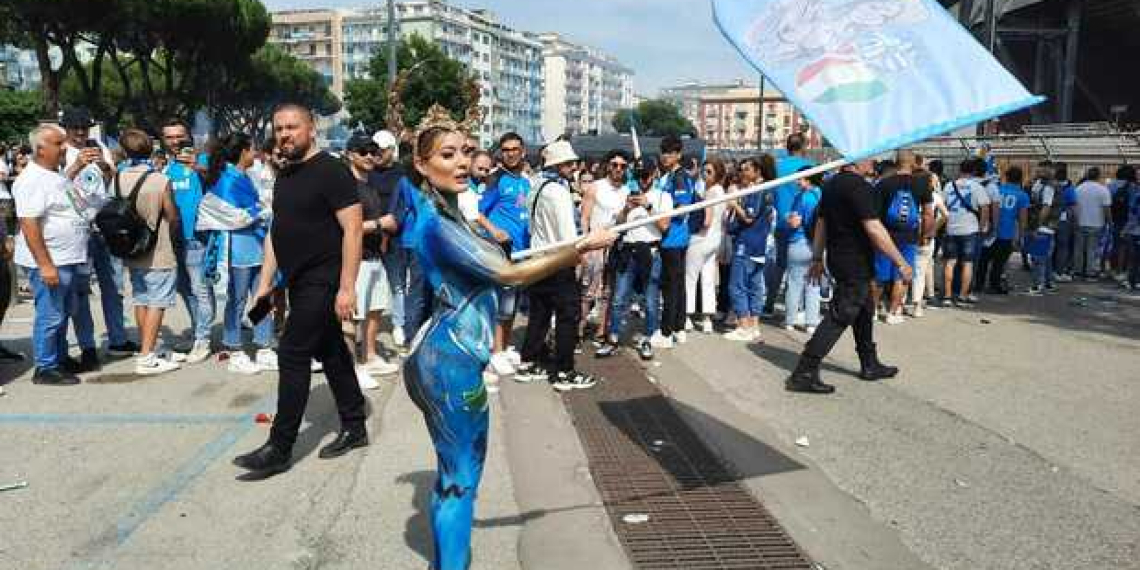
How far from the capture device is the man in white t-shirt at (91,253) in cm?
656

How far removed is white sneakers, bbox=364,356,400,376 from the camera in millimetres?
6910

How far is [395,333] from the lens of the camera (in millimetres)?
8266

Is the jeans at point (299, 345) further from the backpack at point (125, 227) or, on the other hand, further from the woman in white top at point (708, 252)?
the woman in white top at point (708, 252)

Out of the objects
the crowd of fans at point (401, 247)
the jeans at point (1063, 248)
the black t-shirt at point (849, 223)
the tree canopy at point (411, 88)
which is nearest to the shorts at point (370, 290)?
the crowd of fans at point (401, 247)

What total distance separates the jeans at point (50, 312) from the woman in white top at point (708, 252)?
18.2 feet

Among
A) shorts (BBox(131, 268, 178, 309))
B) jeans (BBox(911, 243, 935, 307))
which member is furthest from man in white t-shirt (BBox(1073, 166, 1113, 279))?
shorts (BBox(131, 268, 178, 309))

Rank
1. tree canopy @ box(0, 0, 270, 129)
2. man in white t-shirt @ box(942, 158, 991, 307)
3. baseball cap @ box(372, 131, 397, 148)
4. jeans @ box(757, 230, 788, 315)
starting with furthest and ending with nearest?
1. tree canopy @ box(0, 0, 270, 129)
2. man in white t-shirt @ box(942, 158, 991, 307)
3. jeans @ box(757, 230, 788, 315)
4. baseball cap @ box(372, 131, 397, 148)

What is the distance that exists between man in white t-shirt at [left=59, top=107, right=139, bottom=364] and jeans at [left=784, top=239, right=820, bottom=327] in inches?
254

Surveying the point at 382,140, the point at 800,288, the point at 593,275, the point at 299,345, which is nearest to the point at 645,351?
the point at 593,275

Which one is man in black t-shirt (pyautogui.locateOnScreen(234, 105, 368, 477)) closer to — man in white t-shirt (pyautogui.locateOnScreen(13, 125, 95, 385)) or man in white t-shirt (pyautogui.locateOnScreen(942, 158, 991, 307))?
man in white t-shirt (pyautogui.locateOnScreen(13, 125, 95, 385))

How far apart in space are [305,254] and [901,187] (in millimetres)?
6524

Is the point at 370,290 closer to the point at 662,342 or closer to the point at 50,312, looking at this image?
the point at 50,312

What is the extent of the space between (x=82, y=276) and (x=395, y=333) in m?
2.77

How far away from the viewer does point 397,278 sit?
314 inches
